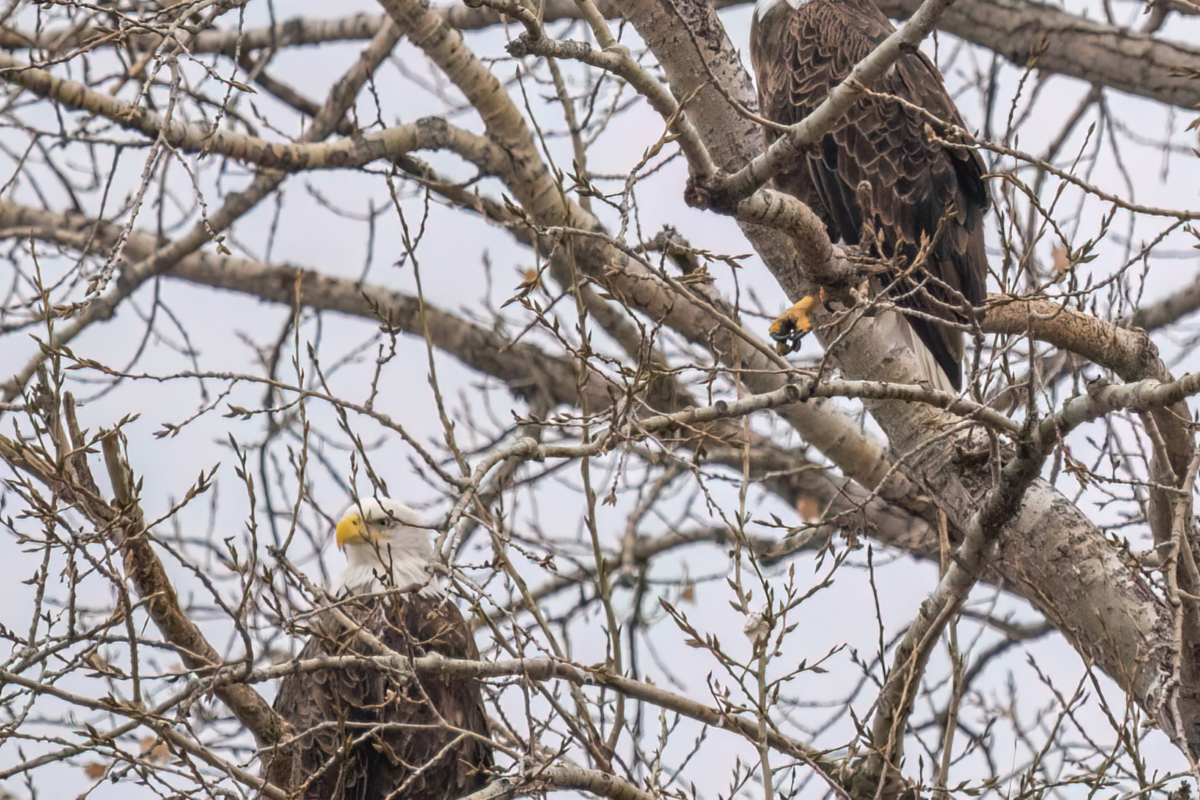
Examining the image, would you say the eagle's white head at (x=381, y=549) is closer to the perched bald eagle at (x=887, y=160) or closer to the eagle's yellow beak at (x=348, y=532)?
the eagle's yellow beak at (x=348, y=532)


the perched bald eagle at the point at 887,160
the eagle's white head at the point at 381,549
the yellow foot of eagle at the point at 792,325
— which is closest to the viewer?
the yellow foot of eagle at the point at 792,325

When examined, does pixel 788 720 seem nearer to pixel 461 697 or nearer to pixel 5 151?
pixel 461 697

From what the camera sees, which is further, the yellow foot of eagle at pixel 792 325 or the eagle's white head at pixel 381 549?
the eagle's white head at pixel 381 549

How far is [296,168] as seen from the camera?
15.0ft

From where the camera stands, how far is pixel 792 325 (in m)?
3.29

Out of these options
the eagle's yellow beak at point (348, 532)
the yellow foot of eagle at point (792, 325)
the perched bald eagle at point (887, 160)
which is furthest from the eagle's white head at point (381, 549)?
the perched bald eagle at point (887, 160)

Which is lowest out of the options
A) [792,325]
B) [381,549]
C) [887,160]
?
[381,549]

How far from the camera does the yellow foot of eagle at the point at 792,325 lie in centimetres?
328

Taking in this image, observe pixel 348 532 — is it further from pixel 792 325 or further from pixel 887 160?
pixel 887 160

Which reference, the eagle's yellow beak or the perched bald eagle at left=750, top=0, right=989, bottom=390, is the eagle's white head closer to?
the eagle's yellow beak

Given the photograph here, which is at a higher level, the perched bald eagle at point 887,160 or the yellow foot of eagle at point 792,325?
the perched bald eagle at point 887,160

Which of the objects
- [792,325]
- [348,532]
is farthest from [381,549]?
[792,325]

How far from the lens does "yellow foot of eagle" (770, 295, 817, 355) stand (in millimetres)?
3279

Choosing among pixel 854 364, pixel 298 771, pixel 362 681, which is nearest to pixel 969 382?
pixel 854 364
